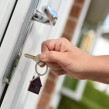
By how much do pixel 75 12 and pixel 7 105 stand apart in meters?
1.59

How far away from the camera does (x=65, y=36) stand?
7.22 ft

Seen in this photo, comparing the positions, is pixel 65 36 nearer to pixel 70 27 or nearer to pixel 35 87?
pixel 70 27

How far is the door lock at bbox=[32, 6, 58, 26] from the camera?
687mm

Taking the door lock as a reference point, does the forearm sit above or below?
below

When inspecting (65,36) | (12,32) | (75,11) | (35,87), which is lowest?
(35,87)

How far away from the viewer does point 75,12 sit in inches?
87.7

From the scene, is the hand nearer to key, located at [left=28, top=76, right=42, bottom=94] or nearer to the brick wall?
key, located at [left=28, top=76, right=42, bottom=94]

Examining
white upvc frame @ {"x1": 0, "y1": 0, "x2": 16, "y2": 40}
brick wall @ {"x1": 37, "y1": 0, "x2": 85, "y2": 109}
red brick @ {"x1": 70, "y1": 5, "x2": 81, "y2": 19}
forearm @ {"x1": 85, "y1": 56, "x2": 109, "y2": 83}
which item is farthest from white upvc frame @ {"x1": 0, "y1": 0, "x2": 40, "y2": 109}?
red brick @ {"x1": 70, "y1": 5, "x2": 81, "y2": 19}

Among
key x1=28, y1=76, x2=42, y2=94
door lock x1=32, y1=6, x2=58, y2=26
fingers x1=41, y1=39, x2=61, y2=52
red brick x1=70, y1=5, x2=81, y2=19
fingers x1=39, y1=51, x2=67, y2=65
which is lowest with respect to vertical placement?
key x1=28, y1=76, x2=42, y2=94

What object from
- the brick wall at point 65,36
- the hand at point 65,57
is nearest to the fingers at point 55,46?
the hand at point 65,57

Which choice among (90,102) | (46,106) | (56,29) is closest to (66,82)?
(90,102)

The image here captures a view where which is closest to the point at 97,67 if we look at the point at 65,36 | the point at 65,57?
the point at 65,57

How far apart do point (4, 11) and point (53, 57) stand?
0.50ft

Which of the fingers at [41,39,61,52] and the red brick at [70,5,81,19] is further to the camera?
the red brick at [70,5,81,19]
